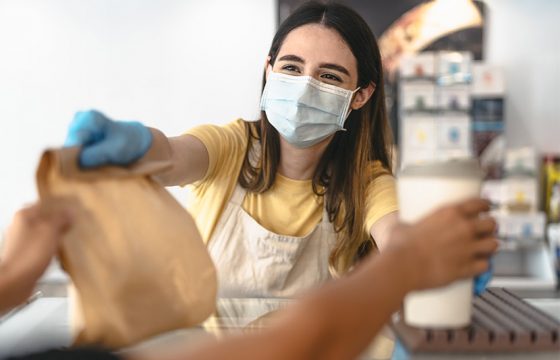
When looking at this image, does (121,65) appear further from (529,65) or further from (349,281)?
(349,281)

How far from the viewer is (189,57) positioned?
5230mm

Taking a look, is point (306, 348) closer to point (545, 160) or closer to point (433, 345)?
point (433, 345)

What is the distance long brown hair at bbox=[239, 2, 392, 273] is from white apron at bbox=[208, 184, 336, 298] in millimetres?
41

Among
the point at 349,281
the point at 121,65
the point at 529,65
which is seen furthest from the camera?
the point at 121,65

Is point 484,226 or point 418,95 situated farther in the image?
point 418,95

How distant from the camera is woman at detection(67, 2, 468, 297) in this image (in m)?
1.78

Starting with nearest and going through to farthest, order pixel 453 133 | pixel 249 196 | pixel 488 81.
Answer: pixel 249 196 < pixel 453 133 < pixel 488 81

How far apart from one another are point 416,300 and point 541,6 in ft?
15.6

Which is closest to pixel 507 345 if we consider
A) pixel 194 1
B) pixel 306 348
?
pixel 306 348

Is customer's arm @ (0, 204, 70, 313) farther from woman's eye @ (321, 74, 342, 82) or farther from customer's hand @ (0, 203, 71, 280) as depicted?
woman's eye @ (321, 74, 342, 82)

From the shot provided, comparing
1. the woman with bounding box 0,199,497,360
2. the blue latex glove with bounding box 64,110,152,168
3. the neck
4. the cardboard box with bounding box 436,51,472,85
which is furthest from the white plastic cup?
Answer: the cardboard box with bounding box 436,51,472,85

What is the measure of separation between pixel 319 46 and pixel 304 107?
0.17 meters

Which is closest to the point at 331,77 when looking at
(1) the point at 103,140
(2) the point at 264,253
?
(2) the point at 264,253

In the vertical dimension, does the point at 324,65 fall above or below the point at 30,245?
above
